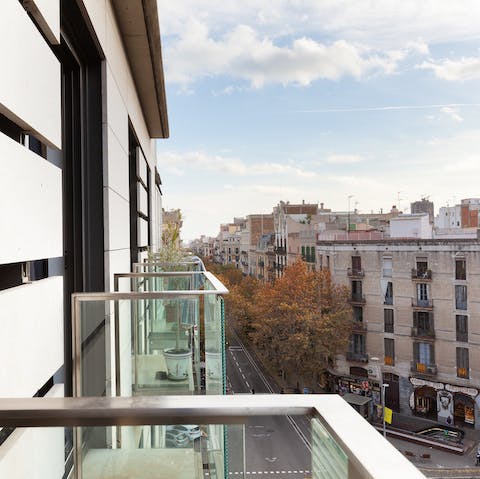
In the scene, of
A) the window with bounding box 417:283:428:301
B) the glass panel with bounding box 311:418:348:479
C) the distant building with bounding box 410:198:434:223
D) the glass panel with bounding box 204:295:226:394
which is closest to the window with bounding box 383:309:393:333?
the window with bounding box 417:283:428:301

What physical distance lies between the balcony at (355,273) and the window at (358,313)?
151 cm

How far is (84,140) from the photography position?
11.9 ft

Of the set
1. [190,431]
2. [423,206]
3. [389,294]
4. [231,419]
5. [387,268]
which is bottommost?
[389,294]

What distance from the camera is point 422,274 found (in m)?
20.1

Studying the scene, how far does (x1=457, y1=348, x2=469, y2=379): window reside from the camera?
752 inches

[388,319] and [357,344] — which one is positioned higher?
[388,319]

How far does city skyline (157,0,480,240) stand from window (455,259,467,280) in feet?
42.5

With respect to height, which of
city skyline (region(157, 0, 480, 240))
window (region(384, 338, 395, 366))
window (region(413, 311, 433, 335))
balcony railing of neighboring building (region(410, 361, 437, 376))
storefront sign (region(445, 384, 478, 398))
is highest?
city skyline (region(157, 0, 480, 240))

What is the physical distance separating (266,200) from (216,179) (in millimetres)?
7786

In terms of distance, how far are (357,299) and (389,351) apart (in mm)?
2731

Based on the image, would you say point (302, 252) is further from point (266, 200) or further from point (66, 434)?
point (266, 200)

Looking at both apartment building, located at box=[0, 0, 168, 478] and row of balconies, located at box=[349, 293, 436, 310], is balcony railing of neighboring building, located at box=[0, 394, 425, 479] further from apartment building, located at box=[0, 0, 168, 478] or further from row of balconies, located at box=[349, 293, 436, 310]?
row of balconies, located at box=[349, 293, 436, 310]

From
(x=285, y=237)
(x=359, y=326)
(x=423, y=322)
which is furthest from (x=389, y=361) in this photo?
(x=285, y=237)

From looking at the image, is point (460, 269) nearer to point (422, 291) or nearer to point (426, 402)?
point (422, 291)
